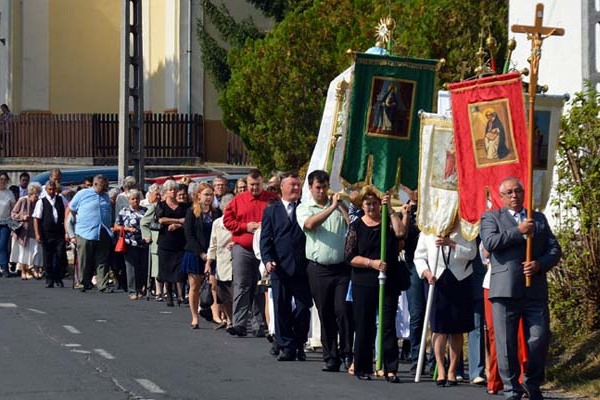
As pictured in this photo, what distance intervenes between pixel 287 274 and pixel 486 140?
2.86 m

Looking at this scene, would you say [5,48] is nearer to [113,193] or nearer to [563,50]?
[113,193]

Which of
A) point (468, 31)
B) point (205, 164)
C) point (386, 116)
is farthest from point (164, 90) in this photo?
point (386, 116)

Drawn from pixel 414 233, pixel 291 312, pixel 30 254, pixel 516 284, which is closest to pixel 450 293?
pixel 414 233

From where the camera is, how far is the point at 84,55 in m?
46.6

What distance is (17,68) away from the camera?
45750mm

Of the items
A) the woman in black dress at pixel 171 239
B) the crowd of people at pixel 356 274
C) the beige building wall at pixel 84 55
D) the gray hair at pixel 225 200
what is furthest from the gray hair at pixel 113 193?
the beige building wall at pixel 84 55

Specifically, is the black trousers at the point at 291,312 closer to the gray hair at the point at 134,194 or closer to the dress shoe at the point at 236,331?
the dress shoe at the point at 236,331

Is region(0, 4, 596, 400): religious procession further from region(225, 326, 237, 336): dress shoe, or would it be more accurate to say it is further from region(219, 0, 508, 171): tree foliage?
region(219, 0, 508, 171): tree foliage

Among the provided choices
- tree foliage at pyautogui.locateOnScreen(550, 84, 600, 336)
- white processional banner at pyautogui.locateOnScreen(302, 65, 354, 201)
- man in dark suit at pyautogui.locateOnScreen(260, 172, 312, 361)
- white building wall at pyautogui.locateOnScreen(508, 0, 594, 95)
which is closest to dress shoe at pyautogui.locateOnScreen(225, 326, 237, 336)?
man in dark suit at pyautogui.locateOnScreen(260, 172, 312, 361)

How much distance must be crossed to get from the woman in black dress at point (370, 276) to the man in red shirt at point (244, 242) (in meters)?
3.24

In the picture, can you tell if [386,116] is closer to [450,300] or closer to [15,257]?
[450,300]

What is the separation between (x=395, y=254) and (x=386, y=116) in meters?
1.49

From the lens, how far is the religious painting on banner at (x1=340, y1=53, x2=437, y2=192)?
15.0 meters

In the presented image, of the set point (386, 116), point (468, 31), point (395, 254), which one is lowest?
point (395, 254)
